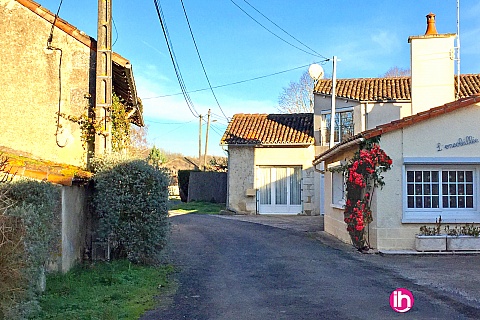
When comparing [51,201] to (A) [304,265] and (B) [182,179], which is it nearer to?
(A) [304,265]

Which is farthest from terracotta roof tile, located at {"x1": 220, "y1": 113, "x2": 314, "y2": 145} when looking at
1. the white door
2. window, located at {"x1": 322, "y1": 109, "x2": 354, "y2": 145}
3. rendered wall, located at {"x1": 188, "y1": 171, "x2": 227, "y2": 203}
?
rendered wall, located at {"x1": 188, "y1": 171, "x2": 227, "y2": 203}

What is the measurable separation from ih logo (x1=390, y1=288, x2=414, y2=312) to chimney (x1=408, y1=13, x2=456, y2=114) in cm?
1101

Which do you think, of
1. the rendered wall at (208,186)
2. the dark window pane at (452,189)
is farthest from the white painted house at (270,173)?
the dark window pane at (452,189)

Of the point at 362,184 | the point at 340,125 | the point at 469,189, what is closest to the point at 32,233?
the point at 362,184

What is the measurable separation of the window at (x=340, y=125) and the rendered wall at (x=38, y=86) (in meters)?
14.8

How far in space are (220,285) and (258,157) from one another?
53.8 ft

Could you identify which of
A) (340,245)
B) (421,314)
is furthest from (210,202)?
(421,314)

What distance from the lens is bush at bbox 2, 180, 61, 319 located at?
5.58 metres

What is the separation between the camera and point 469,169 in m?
13.4

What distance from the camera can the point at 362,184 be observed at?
1329cm

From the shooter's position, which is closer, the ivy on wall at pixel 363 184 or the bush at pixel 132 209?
the bush at pixel 132 209

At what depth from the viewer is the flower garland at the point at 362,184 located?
43.0 feet

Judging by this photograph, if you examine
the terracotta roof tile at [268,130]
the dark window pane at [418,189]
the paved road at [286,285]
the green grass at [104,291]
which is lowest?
the paved road at [286,285]

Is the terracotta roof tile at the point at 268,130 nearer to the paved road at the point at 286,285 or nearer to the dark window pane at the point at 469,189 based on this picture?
the paved road at the point at 286,285
